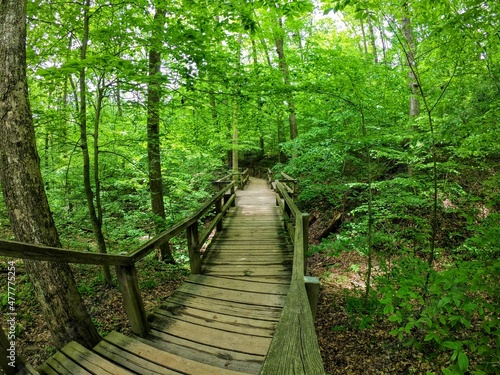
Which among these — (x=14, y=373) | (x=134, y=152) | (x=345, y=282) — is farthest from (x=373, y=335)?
(x=134, y=152)

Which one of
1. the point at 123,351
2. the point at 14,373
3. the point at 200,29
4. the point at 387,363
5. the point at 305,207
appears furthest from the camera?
the point at 305,207

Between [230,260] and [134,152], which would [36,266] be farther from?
[134,152]

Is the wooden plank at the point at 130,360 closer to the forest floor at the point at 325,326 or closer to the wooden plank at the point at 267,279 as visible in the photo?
the forest floor at the point at 325,326

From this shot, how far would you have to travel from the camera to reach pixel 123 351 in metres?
2.38

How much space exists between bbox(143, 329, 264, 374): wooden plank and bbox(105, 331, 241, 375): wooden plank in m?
0.20

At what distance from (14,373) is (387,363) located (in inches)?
177

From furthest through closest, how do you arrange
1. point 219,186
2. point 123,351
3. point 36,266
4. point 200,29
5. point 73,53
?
point 219,186
point 73,53
point 200,29
point 36,266
point 123,351

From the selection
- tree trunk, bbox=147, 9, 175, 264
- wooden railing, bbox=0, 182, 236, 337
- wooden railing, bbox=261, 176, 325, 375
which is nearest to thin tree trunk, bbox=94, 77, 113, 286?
tree trunk, bbox=147, 9, 175, 264

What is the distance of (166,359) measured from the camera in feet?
7.38

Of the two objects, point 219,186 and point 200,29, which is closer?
point 200,29

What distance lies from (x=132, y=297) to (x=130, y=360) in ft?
1.88

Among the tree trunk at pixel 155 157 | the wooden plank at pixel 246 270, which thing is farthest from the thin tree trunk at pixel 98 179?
the wooden plank at pixel 246 270

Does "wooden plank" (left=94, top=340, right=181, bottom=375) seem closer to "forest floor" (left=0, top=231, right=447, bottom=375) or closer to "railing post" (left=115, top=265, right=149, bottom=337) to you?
"railing post" (left=115, top=265, right=149, bottom=337)

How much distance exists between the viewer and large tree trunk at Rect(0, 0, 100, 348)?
264 cm
